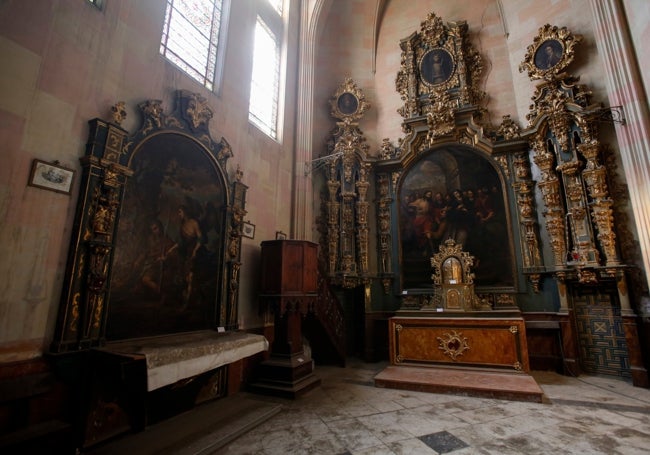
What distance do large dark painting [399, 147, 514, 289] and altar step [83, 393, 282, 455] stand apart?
209 inches

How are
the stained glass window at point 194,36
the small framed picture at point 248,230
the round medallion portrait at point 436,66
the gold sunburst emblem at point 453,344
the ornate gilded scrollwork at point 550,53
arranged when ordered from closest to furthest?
the stained glass window at point 194,36, the gold sunburst emblem at point 453,344, the small framed picture at point 248,230, the ornate gilded scrollwork at point 550,53, the round medallion portrait at point 436,66

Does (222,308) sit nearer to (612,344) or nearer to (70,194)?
(70,194)

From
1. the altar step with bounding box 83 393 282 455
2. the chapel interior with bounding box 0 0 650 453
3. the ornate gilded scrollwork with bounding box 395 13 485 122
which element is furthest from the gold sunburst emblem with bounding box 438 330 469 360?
the ornate gilded scrollwork with bounding box 395 13 485 122

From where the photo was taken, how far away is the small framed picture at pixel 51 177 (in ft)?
10.8

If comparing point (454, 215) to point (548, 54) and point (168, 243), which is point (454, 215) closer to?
point (548, 54)

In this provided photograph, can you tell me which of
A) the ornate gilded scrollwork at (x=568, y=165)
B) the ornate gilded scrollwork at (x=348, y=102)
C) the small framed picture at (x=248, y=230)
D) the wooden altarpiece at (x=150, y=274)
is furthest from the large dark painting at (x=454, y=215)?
the wooden altarpiece at (x=150, y=274)

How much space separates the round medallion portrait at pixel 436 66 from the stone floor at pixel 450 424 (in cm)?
816

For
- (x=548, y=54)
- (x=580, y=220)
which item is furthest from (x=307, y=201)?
(x=548, y=54)

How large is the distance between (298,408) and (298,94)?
7.48 metres

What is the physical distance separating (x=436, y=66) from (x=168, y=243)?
8.93 meters

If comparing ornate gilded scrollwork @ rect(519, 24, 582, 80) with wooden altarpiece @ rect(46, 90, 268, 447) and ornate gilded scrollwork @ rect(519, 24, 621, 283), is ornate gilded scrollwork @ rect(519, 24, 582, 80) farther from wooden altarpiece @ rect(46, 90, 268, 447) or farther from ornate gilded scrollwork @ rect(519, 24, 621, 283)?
wooden altarpiece @ rect(46, 90, 268, 447)

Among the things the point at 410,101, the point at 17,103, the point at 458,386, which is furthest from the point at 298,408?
the point at 410,101

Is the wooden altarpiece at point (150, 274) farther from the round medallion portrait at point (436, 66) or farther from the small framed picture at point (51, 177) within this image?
the round medallion portrait at point (436, 66)

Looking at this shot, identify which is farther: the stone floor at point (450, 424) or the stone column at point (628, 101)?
the stone column at point (628, 101)
